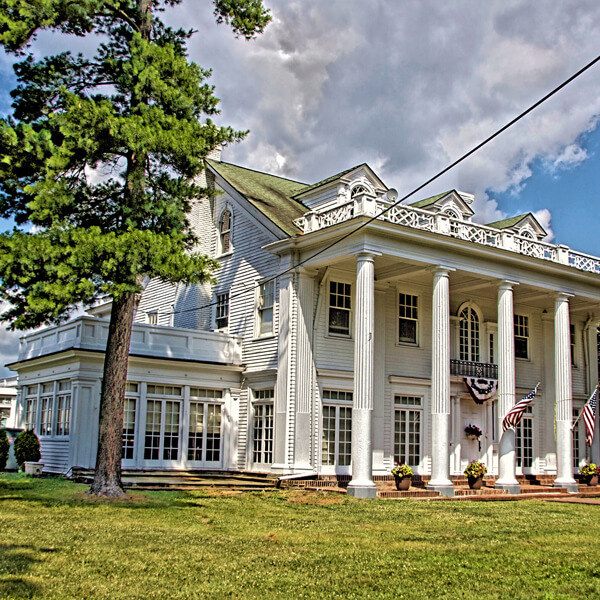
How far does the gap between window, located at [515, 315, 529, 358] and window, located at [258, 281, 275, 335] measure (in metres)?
10.2

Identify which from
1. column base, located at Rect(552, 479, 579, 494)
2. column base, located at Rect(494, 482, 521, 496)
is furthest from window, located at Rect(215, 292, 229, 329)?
column base, located at Rect(552, 479, 579, 494)

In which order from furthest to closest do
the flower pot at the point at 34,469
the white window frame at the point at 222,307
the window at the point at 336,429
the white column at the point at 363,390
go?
the white window frame at the point at 222,307, the window at the point at 336,429, the flower pot at the point at 34,469, the white column at the point at 363,390

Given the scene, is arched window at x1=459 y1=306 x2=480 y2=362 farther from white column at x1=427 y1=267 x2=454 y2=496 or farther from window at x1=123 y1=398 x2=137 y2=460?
window at x1=123 y1=398 x2=137 y2=460

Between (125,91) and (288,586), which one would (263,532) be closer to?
(288,586)

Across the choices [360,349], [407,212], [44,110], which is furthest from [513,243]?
[44,110]

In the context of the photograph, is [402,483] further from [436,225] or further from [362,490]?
[436,225]

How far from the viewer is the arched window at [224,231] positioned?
26.3 metres

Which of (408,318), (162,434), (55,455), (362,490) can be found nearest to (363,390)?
(362,490)

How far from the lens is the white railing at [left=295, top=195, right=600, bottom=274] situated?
68.0ft

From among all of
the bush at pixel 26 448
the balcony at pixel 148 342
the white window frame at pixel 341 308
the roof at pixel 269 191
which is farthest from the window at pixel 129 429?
the roof at pixel 269 191

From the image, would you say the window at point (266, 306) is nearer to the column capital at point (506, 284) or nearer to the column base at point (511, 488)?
the column capital at point (506, 284)

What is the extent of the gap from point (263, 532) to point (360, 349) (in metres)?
8.63

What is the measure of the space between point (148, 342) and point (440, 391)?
871 centimetres

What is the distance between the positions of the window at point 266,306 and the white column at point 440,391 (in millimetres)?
5079
